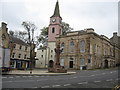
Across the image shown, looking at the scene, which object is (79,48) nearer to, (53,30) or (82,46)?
(82,46)

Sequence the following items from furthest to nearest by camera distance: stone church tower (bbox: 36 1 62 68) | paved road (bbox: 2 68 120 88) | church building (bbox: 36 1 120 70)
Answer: stone church tower (bbox: 36 1 62 68) < church building (bbox: 36 1 120 70) < paved road (bbox: 2 68 120 88)

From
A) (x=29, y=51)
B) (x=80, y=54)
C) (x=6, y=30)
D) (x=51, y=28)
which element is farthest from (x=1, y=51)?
(x=51, y=28)

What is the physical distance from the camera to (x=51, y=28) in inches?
2170

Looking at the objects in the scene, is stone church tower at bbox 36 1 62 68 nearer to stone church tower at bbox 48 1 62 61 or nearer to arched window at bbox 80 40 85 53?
stone church tower at bbox 48 1 62 61

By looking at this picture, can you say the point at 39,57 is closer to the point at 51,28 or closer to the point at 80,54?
the point at 51,28

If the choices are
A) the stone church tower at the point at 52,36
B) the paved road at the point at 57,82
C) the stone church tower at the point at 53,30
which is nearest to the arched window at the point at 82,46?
the stone church tower at the point at 52,36

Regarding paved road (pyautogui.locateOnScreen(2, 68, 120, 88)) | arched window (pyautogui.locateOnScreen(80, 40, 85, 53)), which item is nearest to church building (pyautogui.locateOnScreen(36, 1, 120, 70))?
arched window (pyautogui.locateOnScreen(80, 40, 85, 53))


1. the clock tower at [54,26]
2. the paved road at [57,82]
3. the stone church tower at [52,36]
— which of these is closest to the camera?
the paved road at [57,82]

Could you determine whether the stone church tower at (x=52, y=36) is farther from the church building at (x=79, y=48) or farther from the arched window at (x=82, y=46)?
the arched window at (x=82, y=46)

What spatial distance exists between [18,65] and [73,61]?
16.7m

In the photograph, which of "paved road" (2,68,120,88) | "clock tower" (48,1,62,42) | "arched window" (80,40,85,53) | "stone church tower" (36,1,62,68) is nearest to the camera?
"paved road" (2,68,120,88)

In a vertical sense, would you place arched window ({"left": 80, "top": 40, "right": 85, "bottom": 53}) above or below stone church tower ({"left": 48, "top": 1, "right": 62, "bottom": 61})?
below

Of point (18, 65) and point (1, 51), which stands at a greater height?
point (1, 51)

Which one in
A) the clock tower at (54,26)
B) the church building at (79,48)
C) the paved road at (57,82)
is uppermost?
the clock tower at (54,26)
